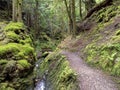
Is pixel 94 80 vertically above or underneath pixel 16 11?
underneath

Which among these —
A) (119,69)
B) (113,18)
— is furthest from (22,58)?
(113,18)

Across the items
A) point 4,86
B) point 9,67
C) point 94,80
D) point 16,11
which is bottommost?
point 4,86

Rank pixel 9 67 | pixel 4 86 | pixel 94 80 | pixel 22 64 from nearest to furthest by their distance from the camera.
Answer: pixel 94 80, pixel 4 86, pixel 9 67, pixel 22 64

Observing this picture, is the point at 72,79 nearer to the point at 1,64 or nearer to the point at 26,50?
the point at 1,64

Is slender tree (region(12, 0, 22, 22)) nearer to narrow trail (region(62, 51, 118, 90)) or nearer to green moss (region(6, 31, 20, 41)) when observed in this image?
green moss (region(6, 31, 20, 41))

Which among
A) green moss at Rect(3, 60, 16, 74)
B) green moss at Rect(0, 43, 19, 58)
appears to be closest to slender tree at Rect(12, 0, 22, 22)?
green moss at Rect(0, 43, 19, 58)

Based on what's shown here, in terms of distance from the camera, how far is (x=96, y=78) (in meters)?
11.1

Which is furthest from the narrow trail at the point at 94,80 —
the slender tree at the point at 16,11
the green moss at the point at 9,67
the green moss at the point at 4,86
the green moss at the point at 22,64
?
the slender tree at the point at 16,11

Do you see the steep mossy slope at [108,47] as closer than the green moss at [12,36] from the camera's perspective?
Yes

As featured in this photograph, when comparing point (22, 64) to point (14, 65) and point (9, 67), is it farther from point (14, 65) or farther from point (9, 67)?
point (9, 67)

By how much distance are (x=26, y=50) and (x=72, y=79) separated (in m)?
5.62

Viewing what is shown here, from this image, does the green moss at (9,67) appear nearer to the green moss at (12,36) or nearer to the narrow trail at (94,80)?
the narrow trail at (94,80)

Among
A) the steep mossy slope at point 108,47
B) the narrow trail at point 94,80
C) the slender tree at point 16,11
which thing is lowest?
the narrow trail at point 94,80

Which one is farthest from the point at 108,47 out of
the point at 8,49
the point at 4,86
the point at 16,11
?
the point at 16,11
